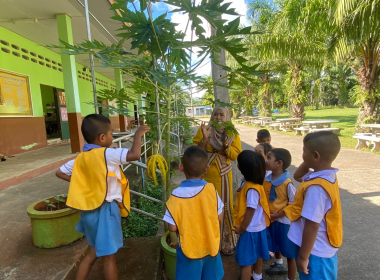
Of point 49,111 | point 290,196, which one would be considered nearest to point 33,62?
point 49,111

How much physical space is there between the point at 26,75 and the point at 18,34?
115 centimetres

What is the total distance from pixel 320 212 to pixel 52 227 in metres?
2.10

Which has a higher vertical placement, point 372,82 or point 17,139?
point 372,82

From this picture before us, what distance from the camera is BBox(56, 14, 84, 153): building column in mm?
5566

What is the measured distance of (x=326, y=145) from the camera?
1329 millimetres

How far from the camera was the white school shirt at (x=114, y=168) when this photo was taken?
4.80 ft

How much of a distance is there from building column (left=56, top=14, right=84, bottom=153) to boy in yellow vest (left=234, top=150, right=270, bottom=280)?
5206 mm

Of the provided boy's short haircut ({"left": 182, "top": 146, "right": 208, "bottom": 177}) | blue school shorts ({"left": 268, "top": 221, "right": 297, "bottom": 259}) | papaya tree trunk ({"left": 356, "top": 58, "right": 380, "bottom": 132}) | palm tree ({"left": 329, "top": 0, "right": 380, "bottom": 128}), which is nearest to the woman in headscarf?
blue school shorts ({"left": 268, "top": 221, "right": 297, "bottom": 259})

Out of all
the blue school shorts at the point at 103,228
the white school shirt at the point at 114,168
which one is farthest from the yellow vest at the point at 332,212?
the blue school shorts at the point at 103,228

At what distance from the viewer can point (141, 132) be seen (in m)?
1.59

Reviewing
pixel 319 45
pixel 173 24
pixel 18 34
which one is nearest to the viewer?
pixel 173 24

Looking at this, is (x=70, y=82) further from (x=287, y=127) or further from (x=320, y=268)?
(x=287, y=127)

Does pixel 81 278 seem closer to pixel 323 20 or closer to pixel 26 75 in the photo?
pixel 26 75

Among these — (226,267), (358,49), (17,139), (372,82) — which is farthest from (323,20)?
(17,139)
